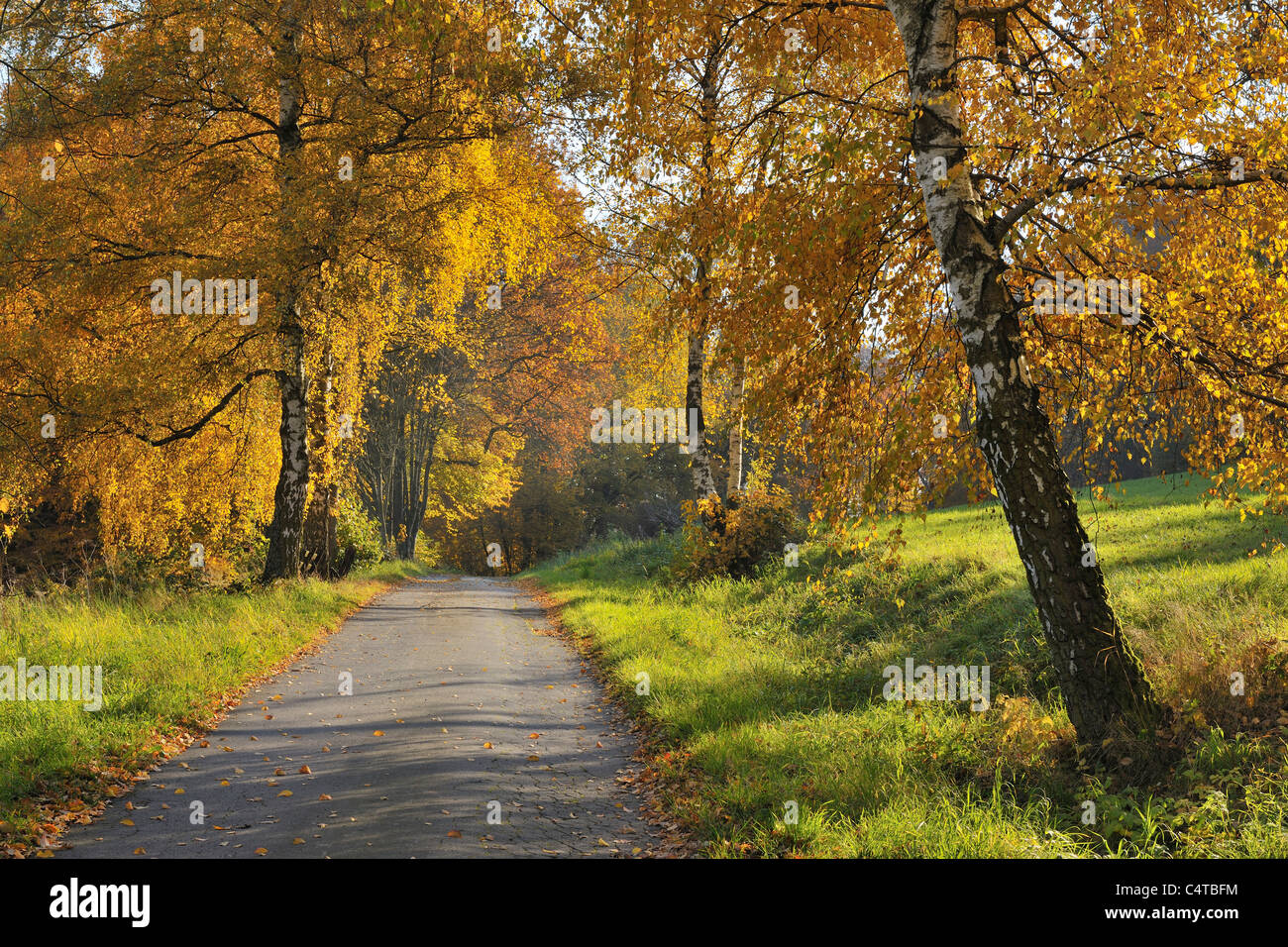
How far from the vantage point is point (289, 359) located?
15125 mm

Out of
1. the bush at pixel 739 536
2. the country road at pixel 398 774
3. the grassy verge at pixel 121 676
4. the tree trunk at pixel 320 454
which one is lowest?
the country road at pixel 398 774

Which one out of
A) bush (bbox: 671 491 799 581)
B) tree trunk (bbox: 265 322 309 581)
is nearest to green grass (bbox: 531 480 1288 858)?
bush (bbox: 671 491 799 581)

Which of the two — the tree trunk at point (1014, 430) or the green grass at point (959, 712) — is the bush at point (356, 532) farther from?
the tree trunk at point (1014, 430)

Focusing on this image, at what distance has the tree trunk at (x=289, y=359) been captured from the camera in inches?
550

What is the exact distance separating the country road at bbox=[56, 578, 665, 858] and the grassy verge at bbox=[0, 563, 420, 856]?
0.30 meters

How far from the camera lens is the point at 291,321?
48.8 feet

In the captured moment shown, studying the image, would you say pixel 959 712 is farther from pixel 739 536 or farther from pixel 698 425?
pixel 698 425

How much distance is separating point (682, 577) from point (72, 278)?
37.9ft

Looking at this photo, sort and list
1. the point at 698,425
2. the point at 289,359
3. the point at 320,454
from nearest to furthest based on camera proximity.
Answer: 1. the point at 289,359
2. the point at 698,425
3. the point at 320,454

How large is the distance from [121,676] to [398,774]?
396 centimetres

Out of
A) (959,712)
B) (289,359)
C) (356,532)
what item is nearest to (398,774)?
(959,712)

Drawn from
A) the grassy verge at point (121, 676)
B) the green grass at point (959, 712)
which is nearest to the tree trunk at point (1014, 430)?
the green grass at point (959, 712)

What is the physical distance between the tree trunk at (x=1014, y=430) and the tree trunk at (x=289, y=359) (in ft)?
32.5
